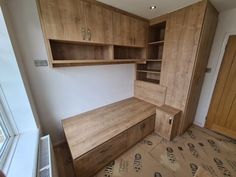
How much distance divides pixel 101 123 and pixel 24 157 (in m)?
1.00

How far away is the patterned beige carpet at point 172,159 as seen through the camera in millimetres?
1483

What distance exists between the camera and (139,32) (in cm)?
208

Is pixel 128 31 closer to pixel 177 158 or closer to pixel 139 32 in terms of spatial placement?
pixel 139 32

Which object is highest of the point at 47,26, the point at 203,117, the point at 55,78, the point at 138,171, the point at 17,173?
the point at 47,26

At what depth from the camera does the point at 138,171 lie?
1.50 m

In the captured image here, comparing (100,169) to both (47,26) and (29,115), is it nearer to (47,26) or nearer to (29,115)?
(29,115)

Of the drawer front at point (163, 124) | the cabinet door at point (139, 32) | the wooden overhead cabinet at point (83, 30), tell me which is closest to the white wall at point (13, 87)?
the wooden overhead cabinet at point (83, 30)

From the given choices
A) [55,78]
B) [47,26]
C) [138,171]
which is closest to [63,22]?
[47,26]

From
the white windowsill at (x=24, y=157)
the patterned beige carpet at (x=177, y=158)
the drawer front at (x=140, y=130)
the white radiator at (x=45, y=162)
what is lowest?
the patterned beige carpet at (x=177, y=158)

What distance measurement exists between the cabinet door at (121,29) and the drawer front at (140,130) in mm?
1467

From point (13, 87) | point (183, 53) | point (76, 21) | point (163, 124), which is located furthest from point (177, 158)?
point (76, 21)

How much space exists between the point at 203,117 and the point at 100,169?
2.39 metres

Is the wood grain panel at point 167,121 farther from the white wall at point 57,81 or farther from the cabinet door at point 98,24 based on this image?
the cabinet door at point 98,24

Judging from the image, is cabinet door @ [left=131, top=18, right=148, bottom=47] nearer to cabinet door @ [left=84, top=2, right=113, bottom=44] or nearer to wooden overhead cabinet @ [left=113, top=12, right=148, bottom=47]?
wooden overhead cabinet @ [left=113, top=12, right=148, bottom=47]
